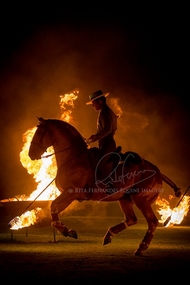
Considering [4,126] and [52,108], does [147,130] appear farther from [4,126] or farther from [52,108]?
[4,126]

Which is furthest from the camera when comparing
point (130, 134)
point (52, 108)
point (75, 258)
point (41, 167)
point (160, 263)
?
point (130, 134)

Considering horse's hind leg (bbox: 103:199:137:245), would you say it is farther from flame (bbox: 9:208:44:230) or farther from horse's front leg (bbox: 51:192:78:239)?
flame (bbox: 9:208:44:230)

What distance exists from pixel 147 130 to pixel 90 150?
848 inches

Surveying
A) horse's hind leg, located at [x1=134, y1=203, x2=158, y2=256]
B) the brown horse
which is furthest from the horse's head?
horse's hind leg, located at [x1=134, y1=203, x2=158, y2=256]

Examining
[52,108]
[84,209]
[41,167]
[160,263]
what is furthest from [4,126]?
[160,263]

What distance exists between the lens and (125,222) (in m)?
13.8

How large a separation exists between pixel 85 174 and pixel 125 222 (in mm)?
1874

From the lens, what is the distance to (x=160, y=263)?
10.5m

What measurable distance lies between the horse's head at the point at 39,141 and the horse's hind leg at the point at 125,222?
264cm

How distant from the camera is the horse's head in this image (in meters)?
13.1

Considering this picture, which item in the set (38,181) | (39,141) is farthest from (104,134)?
(38,181)

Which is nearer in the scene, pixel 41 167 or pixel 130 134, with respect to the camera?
pixel 41 167

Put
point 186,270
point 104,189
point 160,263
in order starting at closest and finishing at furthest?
point 186,270, point 160,263, point 104,189

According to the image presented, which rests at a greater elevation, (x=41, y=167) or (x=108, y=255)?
(x=41, y=167)
